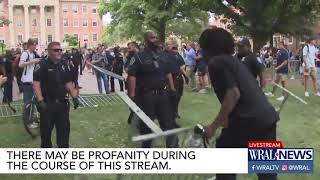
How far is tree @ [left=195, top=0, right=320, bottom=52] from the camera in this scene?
28.4 m

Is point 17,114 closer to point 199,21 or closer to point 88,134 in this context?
point 88,134

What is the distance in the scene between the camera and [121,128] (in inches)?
433

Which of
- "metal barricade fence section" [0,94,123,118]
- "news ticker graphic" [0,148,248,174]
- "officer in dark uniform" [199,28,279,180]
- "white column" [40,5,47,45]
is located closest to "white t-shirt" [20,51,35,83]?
"metal barricade fence section" [0,94,123,118]

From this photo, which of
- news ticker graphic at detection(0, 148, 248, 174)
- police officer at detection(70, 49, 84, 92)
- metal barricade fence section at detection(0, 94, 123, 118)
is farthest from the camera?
metal barricade fence section at detection(0, 94, 123, 118)

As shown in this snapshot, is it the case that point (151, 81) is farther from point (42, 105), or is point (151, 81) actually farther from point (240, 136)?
point (240, 136)

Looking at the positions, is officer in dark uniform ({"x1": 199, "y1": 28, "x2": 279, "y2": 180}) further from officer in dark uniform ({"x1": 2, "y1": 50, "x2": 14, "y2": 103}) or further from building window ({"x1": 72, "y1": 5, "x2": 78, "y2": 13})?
building window ({"x1": 72, "y1": 5, "x2": 78, "y2": 13})

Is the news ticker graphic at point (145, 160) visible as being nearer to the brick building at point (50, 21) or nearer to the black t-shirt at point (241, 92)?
the black t-shirt at point (241, 92)

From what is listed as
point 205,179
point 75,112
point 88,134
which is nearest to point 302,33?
point 75,112

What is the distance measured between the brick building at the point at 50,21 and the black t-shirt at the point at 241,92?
13415 centimetres

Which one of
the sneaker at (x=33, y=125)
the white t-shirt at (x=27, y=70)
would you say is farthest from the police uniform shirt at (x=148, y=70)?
the white t-shirt at (x=27, y=70)

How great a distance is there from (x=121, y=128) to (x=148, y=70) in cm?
358

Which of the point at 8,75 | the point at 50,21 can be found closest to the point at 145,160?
the point at 8,75

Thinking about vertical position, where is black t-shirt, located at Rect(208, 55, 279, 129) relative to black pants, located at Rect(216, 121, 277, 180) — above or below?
above

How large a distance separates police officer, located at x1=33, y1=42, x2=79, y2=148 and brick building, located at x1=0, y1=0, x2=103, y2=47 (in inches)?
5151
